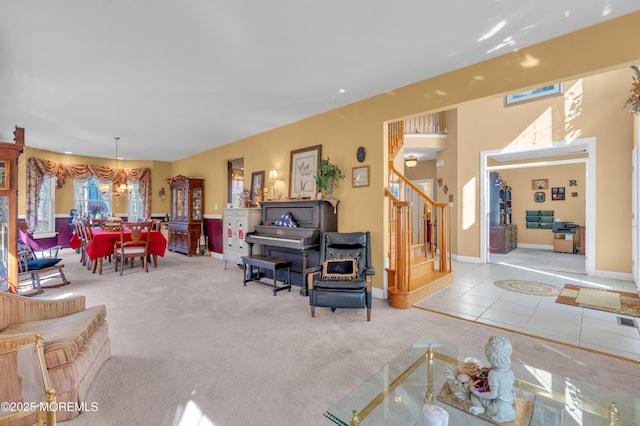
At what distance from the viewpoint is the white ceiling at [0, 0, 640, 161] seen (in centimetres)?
232

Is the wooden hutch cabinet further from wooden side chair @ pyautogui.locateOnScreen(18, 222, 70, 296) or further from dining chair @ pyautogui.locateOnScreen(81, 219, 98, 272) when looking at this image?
wooden side chair @ pyautogui.locateOnScreen(18, 222, 70, 296)

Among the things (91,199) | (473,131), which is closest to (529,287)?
(473,131)

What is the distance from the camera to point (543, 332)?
2.93 metres

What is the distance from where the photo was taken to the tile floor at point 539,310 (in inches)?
110

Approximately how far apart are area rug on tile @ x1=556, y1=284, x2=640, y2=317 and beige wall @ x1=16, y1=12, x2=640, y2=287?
138 cm

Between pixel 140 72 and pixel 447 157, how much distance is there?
6.78 meters

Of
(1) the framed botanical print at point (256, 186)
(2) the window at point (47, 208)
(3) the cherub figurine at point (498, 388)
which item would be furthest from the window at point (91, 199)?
(3) the cherub figurine at point (498, 388)

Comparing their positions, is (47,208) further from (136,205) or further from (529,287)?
(529,287)

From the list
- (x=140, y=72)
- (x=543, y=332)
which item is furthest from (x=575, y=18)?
(x=140, y=72)

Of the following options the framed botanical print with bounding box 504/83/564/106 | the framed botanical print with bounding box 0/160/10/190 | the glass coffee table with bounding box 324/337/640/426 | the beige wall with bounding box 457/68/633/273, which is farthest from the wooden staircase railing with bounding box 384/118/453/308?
the framed botanical print with bounding box 0/160/10/190

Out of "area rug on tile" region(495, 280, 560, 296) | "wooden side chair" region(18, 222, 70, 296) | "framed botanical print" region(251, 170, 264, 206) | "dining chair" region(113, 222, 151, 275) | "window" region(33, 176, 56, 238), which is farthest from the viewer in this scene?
"window" region(33, 176, 56, 238)

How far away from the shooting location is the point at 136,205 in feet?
30.7

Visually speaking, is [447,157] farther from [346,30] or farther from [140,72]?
[140,72]

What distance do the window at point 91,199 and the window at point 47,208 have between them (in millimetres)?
531
